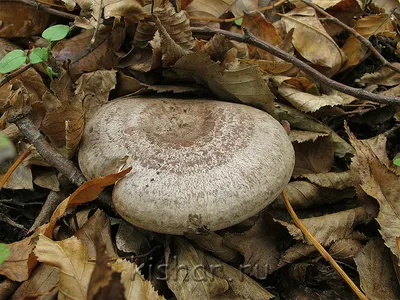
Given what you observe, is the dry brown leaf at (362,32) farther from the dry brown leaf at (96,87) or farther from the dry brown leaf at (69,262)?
the dry brown leaf at (69,262)

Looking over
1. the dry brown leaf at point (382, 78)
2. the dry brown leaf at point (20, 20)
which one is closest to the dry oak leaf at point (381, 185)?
the dry brown leaf at point (382, 78)

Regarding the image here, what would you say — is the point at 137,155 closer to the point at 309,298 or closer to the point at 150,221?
the point at 150,221

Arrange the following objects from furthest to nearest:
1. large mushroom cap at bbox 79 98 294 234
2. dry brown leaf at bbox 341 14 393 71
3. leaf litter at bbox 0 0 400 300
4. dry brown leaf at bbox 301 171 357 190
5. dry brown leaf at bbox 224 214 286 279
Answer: dry brown leaf at bbox 341 14 393 71 → dry brown leaf at bbox 301 171 357 190 → dry brown leaf at bbox 224 214 286 279 → leaf litter at bbox 0 0 400 300 → large mushroom cap at bbox 79 98 294 234

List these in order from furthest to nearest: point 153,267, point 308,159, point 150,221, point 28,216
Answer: point 308,159 → point 28,216 → point 153,267 → point 150,221

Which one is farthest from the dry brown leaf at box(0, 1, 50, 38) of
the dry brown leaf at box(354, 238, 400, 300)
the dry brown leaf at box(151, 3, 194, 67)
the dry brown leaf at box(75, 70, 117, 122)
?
the dry brown leaf at box(354, 238, 400, 300)

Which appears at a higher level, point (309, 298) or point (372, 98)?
point (372, 98)

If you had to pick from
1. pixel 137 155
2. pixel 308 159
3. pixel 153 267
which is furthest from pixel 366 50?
pixel 153 267

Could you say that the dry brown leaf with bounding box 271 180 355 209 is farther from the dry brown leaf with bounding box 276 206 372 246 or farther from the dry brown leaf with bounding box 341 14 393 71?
the dry brown leaf with bounding box 341 14 393 71
